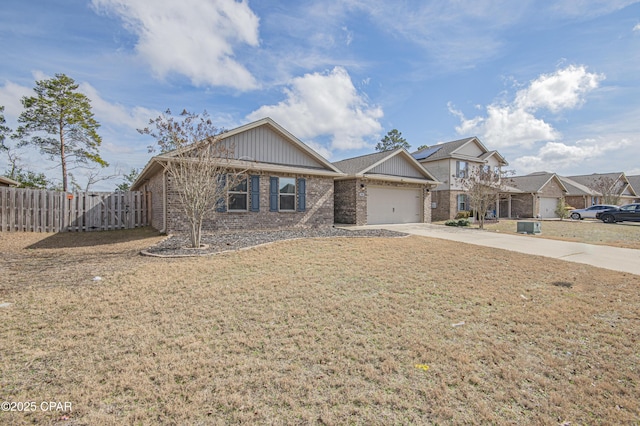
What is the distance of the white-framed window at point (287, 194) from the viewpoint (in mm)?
13127

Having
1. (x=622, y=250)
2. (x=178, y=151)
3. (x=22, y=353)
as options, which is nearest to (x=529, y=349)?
(x=22, y=353)

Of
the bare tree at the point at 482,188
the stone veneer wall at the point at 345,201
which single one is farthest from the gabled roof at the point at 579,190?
the stone veneer wall at the point at 345,201

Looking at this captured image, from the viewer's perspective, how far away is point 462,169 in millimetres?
23812

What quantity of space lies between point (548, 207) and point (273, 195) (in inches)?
1232

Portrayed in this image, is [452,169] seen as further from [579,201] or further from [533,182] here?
[579,201]

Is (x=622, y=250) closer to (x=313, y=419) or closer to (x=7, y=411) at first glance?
(x=313, y=419)

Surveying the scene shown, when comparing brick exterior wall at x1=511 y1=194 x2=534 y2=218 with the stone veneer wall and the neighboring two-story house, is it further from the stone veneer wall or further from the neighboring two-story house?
the stone veneer wall

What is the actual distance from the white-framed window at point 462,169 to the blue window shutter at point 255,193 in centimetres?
1760

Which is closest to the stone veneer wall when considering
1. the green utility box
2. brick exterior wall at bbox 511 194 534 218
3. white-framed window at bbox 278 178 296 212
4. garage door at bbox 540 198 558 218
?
white-framed window at bbox 278 178 296 212

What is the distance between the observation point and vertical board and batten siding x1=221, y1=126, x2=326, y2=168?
39.5 feet

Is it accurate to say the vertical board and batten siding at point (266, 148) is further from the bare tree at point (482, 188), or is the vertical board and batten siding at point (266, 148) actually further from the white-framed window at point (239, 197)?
the bare tree at point (482, 188)

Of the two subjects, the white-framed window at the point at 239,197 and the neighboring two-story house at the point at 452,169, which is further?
the neighboring two-story house at the point at 452,169

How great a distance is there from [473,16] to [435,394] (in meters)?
10.4

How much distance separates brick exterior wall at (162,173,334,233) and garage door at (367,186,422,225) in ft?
11.5
